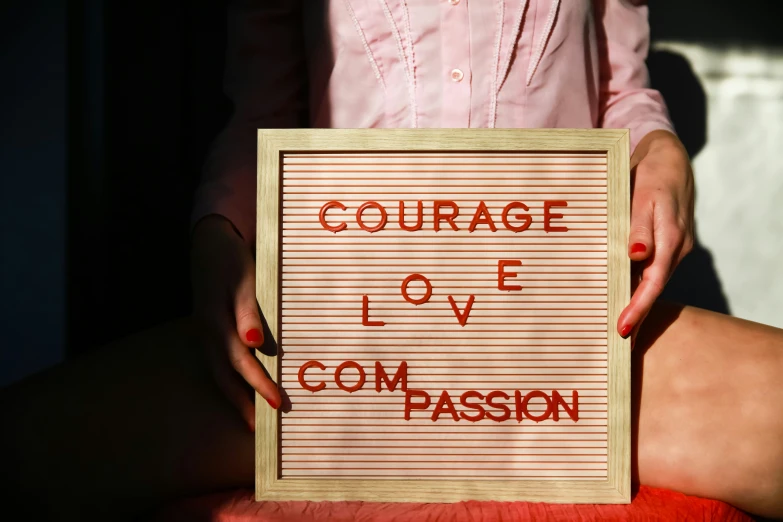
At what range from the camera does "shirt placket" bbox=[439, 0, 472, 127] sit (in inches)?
41.2

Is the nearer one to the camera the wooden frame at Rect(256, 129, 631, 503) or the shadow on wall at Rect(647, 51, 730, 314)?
the wooden frame at Rect(256, 129, 631, 503)

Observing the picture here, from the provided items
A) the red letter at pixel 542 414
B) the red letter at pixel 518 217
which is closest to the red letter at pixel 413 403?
the red letter at pixel 542 414

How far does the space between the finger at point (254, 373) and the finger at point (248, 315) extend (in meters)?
0.02

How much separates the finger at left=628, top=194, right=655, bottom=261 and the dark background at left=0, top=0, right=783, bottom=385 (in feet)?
3.77

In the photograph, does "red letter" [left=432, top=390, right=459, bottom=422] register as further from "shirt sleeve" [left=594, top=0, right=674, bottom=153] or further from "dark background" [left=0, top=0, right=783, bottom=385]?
"dark background" [left=0, top=0, right=783, bottom=385]

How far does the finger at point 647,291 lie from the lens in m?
0.76

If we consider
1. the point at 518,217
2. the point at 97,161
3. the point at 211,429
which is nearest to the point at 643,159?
the point at 518,217

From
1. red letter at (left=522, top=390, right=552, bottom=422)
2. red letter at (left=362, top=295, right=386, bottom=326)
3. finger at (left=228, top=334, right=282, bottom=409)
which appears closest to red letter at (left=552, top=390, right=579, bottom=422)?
red letter at (left=522, top=390, right=552, bottom=422)

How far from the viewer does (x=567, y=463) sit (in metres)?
0.78

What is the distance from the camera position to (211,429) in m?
0.84

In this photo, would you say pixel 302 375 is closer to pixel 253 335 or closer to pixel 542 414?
pixel 253 335

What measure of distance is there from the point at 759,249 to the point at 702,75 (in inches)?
19.5

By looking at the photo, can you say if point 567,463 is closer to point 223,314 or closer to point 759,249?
point 223,314

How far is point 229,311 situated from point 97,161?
80 centimetres
